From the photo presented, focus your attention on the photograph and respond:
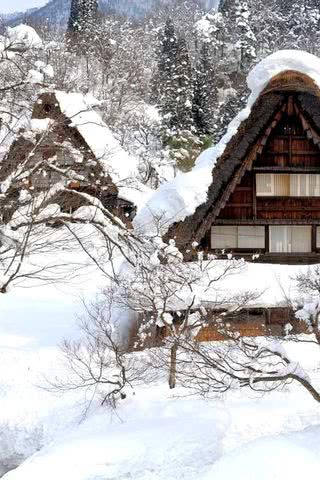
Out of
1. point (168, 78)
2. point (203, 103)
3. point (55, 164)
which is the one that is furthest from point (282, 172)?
point (168, 78)

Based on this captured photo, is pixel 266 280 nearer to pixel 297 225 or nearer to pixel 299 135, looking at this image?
pixel 297 225

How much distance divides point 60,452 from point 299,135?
9510 mm

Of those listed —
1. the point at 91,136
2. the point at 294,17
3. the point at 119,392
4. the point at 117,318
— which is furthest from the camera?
the point at 294,17

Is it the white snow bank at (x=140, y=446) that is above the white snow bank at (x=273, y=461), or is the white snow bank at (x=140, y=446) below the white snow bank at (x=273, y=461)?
below

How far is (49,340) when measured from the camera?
14586mm

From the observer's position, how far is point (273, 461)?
6602 millimetres

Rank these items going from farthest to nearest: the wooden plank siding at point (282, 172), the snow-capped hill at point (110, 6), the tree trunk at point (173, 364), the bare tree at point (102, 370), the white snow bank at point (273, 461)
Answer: the snow-capped hill at point (110, 6), the wooden plank siding at point (282, 172), the bare tree at point (102, 370), the tree trunk at point (173, 364), the white snow bank at point (273, 461)

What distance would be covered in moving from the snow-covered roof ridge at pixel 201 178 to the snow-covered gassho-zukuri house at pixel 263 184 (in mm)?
24

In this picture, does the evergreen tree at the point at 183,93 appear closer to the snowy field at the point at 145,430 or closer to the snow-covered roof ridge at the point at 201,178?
the snow-covered roof ridge at the point at 201,178

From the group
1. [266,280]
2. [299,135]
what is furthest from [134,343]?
[299,135]

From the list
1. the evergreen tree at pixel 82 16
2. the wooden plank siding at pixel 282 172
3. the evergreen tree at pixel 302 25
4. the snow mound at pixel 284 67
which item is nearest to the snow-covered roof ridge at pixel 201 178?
the snow mound at pixel 284 67

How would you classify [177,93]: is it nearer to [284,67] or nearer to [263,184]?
[284,67]

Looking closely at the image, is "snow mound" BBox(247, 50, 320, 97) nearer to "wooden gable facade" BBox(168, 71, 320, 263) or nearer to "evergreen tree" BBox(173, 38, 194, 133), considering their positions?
"wooden gable facade" BBox(168, 71, 320, 263)

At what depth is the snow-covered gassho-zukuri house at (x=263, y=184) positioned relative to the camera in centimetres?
1372
